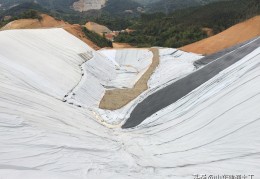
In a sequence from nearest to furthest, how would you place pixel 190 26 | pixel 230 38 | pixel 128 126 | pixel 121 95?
pixel 128 126
pixel 121 95
pixel 230 38
pixel 190 26

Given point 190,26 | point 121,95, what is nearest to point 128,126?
point 121,95

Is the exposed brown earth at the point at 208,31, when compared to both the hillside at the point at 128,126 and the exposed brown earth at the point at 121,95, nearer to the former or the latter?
the exposed brown earth at the point at 121,95

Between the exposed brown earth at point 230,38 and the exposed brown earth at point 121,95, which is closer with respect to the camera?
the exposed brown earth at point 121,95

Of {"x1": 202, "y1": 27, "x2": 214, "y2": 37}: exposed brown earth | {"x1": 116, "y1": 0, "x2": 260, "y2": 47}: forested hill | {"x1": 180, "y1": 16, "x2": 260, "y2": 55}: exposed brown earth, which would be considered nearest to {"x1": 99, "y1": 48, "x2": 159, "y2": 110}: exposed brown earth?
{"x1": 180, "y1": 16, "x2": 260, "y2": 55}: exposed brown earth

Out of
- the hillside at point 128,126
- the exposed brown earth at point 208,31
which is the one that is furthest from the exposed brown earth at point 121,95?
the exposed brown earth at point 208,31

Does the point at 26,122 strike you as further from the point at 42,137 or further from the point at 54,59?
the point at 54,59

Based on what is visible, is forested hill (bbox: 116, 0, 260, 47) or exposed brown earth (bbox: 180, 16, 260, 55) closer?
exposed brown earth (bbox: 180, 16, 260, 55)

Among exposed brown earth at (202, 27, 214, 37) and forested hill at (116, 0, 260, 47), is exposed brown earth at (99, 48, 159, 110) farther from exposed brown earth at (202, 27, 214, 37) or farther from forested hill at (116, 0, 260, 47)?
exposed brown earth at (202, 27, 214, 37)

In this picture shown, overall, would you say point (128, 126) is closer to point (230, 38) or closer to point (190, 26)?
point (230, 38)

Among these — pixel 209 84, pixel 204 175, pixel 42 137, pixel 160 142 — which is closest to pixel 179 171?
pixel 204 175
